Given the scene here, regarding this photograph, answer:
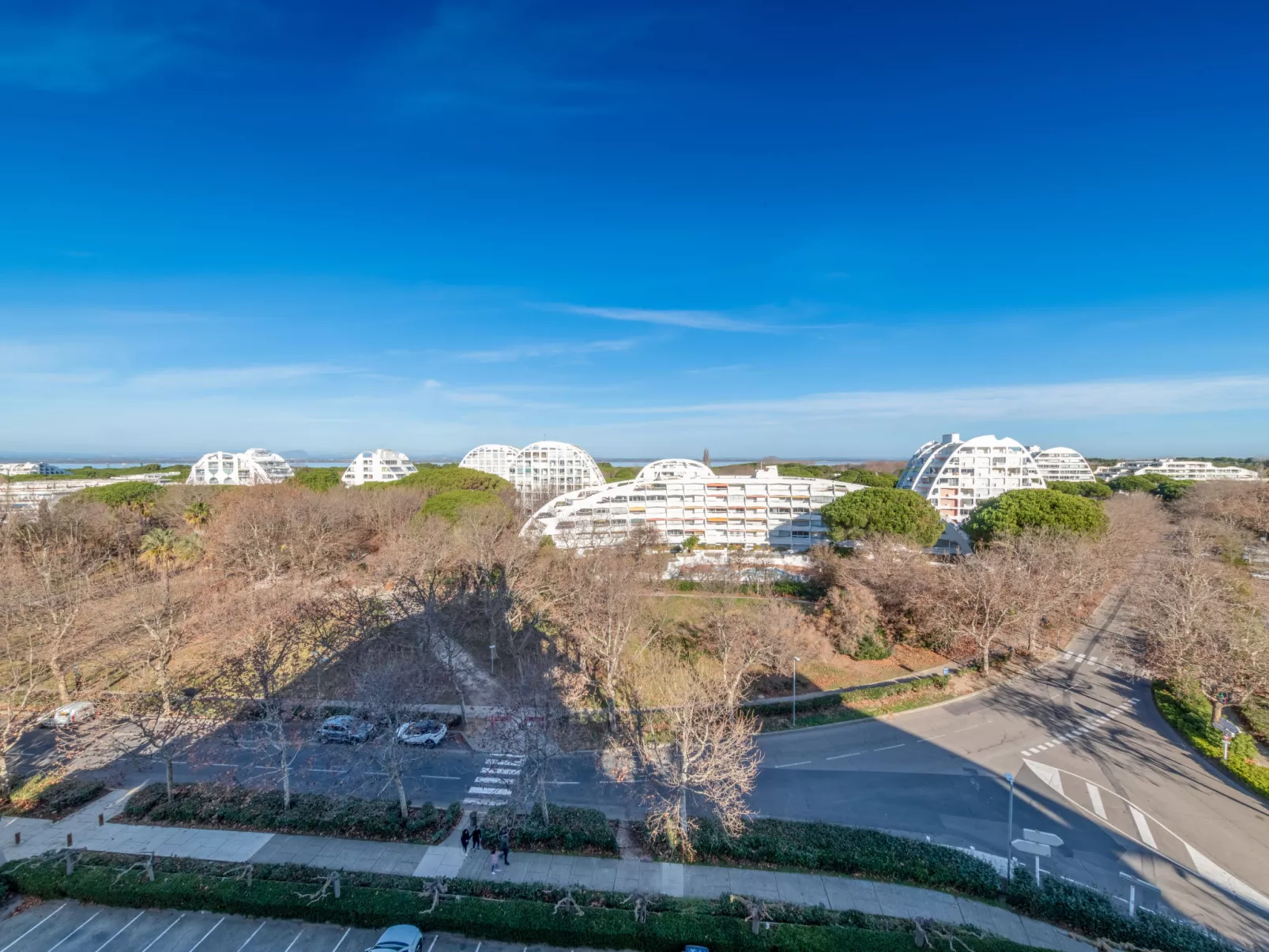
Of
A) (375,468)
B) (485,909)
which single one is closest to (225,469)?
(375,468)

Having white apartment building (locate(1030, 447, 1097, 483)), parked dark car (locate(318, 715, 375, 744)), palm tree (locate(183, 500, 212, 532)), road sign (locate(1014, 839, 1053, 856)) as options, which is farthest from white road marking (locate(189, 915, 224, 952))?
white apartment building (locate(1030, 447, 1097, 483))

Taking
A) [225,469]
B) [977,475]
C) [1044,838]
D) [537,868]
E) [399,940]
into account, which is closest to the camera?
[399,940]

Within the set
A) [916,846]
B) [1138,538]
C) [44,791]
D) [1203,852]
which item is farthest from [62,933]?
[1138,538]

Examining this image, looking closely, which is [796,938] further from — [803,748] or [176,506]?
[176,506]

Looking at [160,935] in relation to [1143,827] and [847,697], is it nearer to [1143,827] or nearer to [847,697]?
[847,697]

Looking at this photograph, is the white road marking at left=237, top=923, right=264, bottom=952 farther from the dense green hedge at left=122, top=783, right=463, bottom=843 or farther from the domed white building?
the domed white building

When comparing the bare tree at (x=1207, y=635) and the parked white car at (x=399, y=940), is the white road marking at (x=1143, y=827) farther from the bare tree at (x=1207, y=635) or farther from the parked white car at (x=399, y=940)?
the parked white car at (x=399, y=940)

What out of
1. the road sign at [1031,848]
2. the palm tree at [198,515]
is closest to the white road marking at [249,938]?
the road sign at [1031,848]
